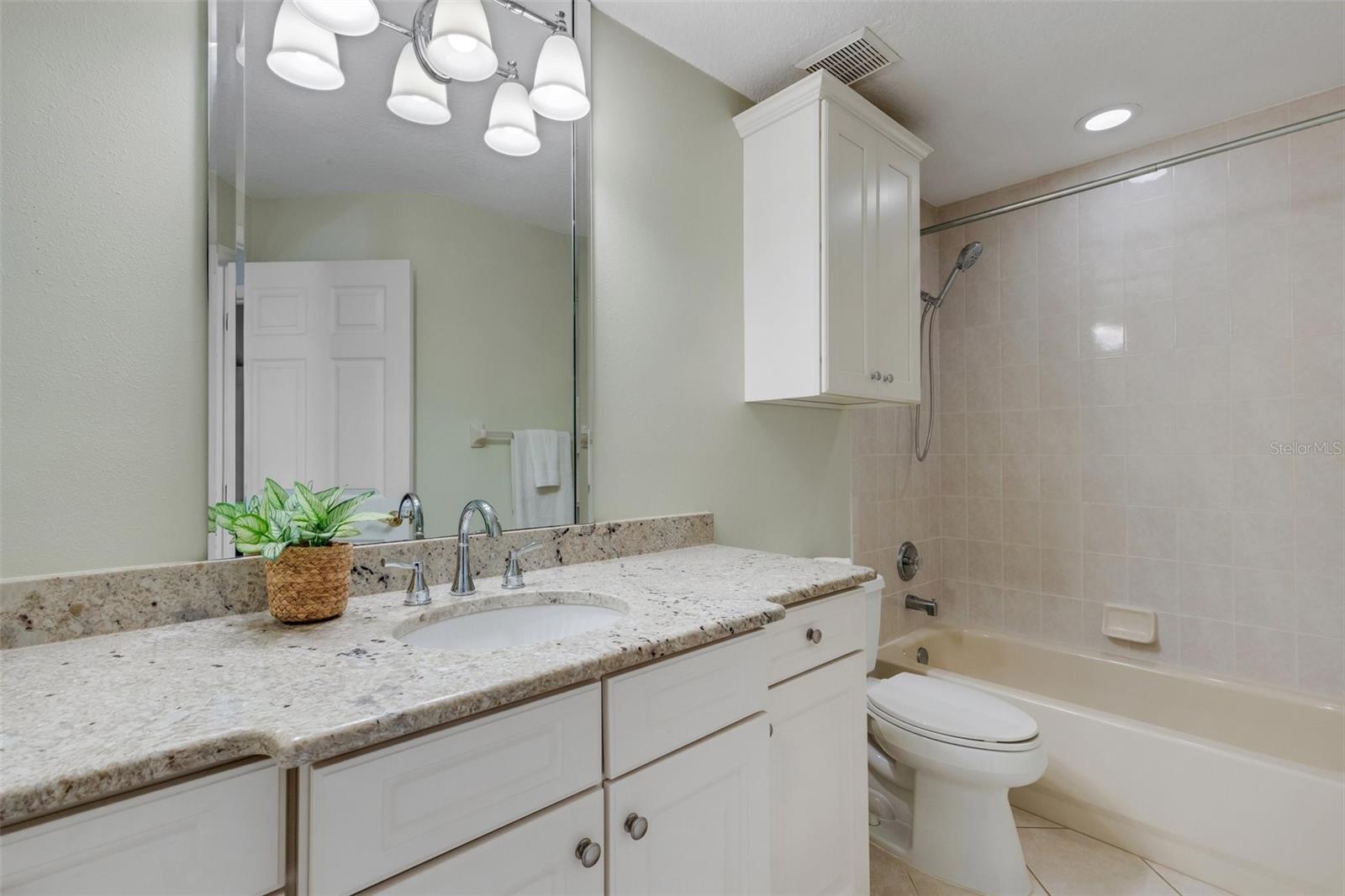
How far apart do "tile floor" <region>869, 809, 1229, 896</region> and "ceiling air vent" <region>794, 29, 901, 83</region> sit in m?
2.31

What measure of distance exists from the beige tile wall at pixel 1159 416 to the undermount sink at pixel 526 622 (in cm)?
159

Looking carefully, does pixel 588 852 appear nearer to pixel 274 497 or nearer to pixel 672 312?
pixel 274 497

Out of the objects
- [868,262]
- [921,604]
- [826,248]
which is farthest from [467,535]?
[921,604]

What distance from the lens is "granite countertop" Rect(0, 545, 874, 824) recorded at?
0.56m

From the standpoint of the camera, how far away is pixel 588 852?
32.5 inches

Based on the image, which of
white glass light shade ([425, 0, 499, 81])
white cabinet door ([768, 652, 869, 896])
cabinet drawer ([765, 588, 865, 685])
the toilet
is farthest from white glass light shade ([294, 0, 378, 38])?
the toilet

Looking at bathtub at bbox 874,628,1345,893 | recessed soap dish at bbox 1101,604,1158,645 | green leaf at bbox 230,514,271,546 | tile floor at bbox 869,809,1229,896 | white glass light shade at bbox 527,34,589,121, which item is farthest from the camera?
recessed soap dish at bbox 1101,604,1158,645

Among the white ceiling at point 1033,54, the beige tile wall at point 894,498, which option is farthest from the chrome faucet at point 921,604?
the white ceiling at point 1033,54

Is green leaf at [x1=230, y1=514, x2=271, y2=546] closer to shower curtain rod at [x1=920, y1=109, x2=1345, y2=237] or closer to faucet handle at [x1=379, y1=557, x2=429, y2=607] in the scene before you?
faucet handle at [x1=379, y1=557, x2=429, y2=607]

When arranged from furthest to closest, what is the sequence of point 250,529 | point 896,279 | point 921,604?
1. point 921,604
2. point 896,279
3. point 250,529

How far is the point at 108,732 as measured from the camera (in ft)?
1.97

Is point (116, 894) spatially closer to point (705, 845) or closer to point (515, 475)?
point (705, 845)

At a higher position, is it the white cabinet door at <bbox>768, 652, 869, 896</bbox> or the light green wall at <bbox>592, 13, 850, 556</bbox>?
the light green wall at <bbox>592, 13, 850, 556</bbox>

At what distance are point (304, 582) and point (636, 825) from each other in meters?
0.63
